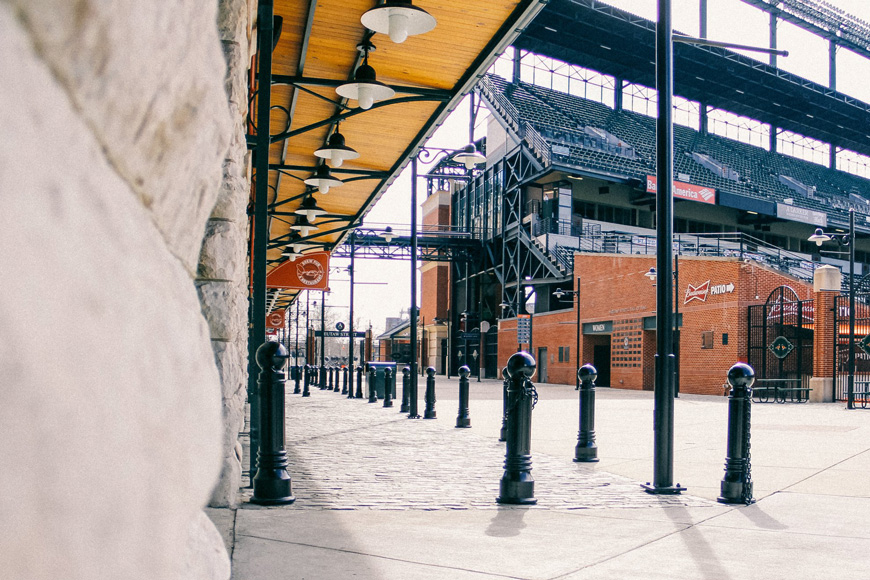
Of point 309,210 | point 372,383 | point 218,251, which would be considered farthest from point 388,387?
point 218,251

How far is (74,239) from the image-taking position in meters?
0.62

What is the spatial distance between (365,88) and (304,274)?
7.17 metres

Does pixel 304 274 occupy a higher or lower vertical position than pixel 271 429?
higher

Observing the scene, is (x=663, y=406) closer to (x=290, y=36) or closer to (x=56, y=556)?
(x=290, y=36)

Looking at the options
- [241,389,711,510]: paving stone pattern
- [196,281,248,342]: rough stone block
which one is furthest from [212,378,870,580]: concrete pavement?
[196,281,248,342]: rough stone block

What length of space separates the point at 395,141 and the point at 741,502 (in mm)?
7221

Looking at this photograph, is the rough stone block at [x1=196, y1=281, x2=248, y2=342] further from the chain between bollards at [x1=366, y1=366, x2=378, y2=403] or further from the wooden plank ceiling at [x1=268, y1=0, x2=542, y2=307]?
the chain between bollards at [x1=366, y1=366, x2=378, y2=403]

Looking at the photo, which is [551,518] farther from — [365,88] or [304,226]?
[304,226]

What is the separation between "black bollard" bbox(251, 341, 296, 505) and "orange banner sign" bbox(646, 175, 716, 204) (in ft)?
129

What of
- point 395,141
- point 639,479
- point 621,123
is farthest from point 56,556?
point 621,123

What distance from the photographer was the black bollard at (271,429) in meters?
5.91

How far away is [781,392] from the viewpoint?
80.6 feet

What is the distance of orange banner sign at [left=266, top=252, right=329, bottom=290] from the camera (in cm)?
1377

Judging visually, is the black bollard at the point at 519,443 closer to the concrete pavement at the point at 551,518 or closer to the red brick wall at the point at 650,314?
the concrete pavement at the point at 551,518
